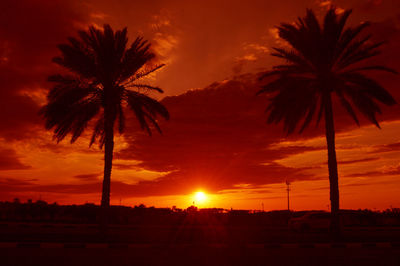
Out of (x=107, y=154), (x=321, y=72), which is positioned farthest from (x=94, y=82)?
(x=321, y=72)

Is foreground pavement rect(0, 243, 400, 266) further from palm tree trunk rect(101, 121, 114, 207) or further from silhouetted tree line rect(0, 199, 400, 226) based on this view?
silhouetted tree line rect(0, 199, 400, 226)

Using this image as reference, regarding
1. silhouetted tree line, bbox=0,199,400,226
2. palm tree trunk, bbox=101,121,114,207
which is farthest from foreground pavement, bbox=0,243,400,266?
silhouetted tree line, bbox=0,199,400,226

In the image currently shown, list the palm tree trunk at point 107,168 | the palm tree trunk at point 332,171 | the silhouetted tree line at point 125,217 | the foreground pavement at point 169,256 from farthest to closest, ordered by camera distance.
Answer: the silhouetted tree line at point 125,217, the palm tree trunk at point 332,171, the palm tree trunk at point 107,168, the foreground pavement at point 169,256

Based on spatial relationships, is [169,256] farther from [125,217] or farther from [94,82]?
[125,217]

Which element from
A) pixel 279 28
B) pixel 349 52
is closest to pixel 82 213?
pixel 279 28

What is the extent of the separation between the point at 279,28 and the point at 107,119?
12.4m

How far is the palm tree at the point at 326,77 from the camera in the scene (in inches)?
971

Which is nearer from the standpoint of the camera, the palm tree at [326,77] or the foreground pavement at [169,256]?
the foreground pavement at [169,256]

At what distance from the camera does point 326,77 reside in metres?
25.0

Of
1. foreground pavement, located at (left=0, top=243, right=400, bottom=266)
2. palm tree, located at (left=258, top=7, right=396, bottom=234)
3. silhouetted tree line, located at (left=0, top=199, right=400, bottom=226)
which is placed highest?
palm tree, located at (left=258, top=7, right=396, bottom=234)

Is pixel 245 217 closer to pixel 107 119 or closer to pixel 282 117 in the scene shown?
pixel 282 117

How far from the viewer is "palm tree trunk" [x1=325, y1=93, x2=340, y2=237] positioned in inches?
961

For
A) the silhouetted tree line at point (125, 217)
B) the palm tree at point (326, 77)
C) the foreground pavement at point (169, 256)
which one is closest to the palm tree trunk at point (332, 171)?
the palm tree at point (326, 77)

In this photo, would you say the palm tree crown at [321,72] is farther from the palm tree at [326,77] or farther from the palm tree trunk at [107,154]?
the palm tree trunk at [107,154]
